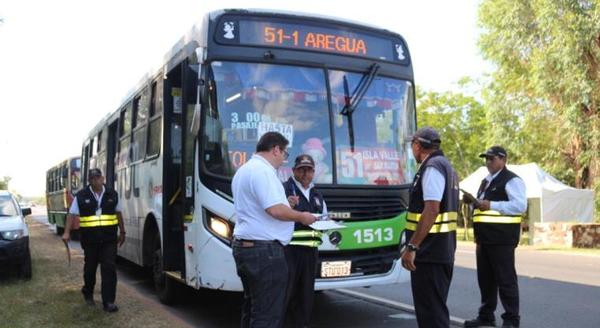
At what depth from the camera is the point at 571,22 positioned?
86.2ft

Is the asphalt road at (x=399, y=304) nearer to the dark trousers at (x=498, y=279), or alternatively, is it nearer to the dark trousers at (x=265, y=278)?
the dark trousers at (x=498, y=279)

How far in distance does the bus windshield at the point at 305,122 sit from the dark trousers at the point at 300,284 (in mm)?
1142

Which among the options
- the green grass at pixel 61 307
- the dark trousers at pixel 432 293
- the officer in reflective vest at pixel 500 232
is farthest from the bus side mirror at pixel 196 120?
the officer in reflective vest at pixel 500 232

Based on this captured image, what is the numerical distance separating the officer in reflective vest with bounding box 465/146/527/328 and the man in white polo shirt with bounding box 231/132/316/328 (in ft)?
9.43

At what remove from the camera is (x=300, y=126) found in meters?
6.88

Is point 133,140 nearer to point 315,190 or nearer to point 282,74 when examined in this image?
point 282,74

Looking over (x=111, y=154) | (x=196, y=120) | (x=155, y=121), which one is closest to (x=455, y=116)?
(x=111, y=154)

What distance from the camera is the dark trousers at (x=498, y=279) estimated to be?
6.78m

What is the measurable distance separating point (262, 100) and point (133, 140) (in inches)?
159

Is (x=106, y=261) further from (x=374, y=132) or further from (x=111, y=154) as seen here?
(x=111, y=154)

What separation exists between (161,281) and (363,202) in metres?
3.34

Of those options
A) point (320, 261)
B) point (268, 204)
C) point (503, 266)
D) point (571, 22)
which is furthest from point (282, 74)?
point (571, 22)

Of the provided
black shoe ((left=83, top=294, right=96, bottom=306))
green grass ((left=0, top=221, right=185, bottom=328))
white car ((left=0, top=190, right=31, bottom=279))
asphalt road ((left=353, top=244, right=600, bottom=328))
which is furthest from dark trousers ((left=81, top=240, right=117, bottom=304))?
asphalt road ((left=353, top=244, right=600, bottom=328))

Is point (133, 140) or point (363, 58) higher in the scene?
point (363, 58)
